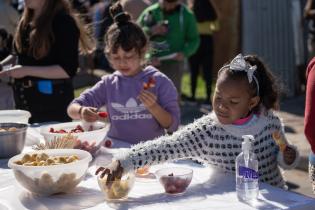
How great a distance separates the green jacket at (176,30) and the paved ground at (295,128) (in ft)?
4.04

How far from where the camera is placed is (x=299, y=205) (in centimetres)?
201

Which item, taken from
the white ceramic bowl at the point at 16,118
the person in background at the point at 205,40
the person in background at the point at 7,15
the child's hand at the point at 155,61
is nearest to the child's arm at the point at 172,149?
the white ceramic bowl at the point at 16,118

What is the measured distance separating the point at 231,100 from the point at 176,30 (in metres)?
3.52

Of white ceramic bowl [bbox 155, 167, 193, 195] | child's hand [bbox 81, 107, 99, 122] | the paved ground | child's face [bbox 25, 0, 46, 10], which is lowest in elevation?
the paved ground

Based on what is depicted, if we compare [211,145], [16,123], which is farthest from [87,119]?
[211,145]

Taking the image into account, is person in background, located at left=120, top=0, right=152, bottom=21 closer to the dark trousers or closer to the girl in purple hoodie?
the dark trousers

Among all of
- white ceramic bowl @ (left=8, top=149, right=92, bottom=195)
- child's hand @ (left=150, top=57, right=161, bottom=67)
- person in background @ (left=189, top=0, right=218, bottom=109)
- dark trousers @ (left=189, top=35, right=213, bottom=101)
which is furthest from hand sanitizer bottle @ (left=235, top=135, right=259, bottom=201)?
dark trousers @ (left=189, top=35, right=213, bottom=101)

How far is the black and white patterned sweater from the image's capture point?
7.71ft

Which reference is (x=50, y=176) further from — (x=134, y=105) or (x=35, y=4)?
(x=35, y=4)

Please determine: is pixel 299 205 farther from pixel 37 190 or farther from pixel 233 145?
pixel 37 190

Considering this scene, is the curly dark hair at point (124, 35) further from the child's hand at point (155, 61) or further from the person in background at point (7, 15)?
the person in background at point (7, 15)

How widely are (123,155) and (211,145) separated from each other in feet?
1.28

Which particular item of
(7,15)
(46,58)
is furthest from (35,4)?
(7,15)

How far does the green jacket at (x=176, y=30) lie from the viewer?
222 inches
